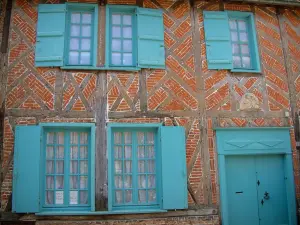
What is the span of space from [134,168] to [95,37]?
2.87m

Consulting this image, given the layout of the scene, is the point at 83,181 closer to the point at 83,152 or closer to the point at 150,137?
the point at 83,152

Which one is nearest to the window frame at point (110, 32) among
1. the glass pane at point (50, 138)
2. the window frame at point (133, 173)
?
the window frame at point (133, 173)

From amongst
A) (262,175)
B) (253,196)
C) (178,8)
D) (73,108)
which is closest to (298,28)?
(178,8)

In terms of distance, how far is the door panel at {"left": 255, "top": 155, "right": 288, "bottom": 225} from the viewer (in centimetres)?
677

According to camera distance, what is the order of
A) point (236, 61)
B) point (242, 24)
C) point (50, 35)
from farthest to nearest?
1. point (242, 24)
2. point (236, 61)
3. point (50, 35)

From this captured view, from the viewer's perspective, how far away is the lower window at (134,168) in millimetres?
6371

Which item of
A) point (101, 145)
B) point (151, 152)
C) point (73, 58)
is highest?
point (73, 58)

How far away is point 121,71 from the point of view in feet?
22.0

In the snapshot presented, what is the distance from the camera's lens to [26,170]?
19.7ft

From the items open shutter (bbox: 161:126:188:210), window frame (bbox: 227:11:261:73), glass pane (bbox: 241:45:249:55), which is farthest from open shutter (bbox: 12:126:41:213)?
glass pane (bbox: 241:45:249:55)

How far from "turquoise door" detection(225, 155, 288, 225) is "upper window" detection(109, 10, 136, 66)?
306 centimetres

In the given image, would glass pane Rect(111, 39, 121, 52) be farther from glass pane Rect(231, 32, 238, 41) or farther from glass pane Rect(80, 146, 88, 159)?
glass pane Rect(231, 32, 238, 41)

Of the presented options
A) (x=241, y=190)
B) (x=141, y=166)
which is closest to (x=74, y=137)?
(x=141, y=166)

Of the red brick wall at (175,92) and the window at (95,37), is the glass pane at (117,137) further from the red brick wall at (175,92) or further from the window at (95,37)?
the window at (95,37)
